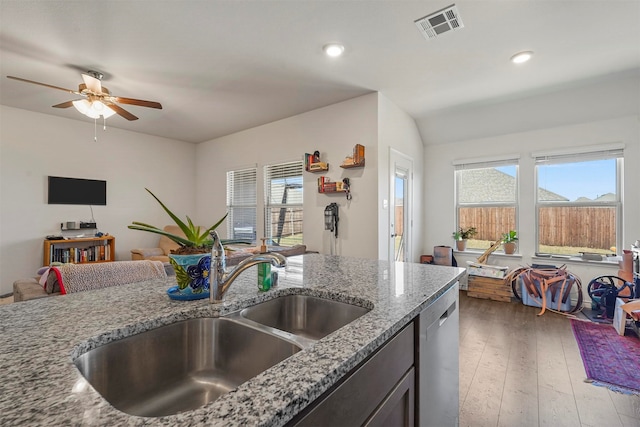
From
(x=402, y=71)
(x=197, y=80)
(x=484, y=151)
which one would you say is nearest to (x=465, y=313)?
(x=484, y=151)

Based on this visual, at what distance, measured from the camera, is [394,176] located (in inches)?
158

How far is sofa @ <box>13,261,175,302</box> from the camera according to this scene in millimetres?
1947

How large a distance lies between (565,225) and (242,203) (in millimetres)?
5229

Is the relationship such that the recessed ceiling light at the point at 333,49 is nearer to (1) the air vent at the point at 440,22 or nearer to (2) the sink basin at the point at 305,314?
(1) the air vent at the point at 440,22

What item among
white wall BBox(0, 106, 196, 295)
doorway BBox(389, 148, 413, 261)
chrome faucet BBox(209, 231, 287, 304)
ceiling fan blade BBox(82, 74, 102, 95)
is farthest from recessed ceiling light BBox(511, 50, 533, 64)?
white wall BBox(0, 106, 196, 295)

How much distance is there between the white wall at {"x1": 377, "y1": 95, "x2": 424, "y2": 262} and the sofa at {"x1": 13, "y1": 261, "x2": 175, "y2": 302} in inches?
103

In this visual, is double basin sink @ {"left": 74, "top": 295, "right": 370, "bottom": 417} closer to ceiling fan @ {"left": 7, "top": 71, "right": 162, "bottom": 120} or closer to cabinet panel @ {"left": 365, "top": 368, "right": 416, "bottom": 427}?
cabinet panel @ {"left": 365, "top": 368, "right": 416, "bottom": 427}

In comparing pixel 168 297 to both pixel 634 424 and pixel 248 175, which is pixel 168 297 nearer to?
pixel 634 424

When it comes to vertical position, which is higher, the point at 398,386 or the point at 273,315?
the point at 273,315

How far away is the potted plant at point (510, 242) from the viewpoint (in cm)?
435

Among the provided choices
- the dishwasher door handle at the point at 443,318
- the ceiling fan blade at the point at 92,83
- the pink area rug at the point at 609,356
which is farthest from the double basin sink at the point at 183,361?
the ceiling fan blade at the point at 92,83

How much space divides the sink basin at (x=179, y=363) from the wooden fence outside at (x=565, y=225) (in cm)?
479

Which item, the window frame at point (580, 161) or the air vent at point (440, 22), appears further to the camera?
the window frame at point (580, 161)

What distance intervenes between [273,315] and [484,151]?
4.64 m
